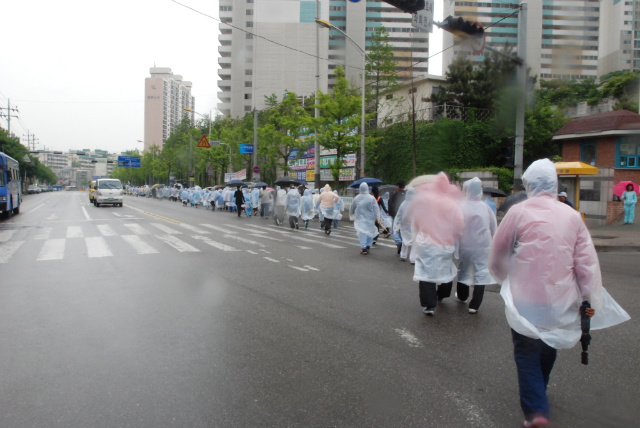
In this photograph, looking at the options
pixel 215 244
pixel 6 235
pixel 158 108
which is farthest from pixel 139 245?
pixel 158 108

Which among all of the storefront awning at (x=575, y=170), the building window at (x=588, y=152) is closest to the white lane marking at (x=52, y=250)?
the storefront awning at (x=575, y=170)

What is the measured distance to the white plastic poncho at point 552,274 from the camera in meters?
3.01

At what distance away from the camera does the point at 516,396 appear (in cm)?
357

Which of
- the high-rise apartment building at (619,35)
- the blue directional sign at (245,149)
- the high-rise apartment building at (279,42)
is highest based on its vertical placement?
the high-rise apartment building at (279,42)

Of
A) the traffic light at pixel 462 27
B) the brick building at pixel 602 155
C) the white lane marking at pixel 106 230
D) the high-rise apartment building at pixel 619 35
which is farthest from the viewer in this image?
the brick building at pixel 602 155

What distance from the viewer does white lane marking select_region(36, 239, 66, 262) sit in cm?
1030

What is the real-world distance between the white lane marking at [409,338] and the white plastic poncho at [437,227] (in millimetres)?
837

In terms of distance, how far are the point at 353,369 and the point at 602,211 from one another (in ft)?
57.5

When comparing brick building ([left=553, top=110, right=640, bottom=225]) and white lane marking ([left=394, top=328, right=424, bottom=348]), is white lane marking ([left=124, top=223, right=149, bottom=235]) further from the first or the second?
brick building ([left=553, top=110, right=640, bottom=225])

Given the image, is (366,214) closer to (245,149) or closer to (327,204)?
(327,204)

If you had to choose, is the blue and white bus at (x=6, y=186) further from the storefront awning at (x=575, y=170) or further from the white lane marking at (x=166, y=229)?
the storefront awning at (x=575, y=170)

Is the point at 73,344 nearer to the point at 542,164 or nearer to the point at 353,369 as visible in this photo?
the point at 353,369

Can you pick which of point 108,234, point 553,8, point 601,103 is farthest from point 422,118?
point 553,8

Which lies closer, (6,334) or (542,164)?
(542,164)
